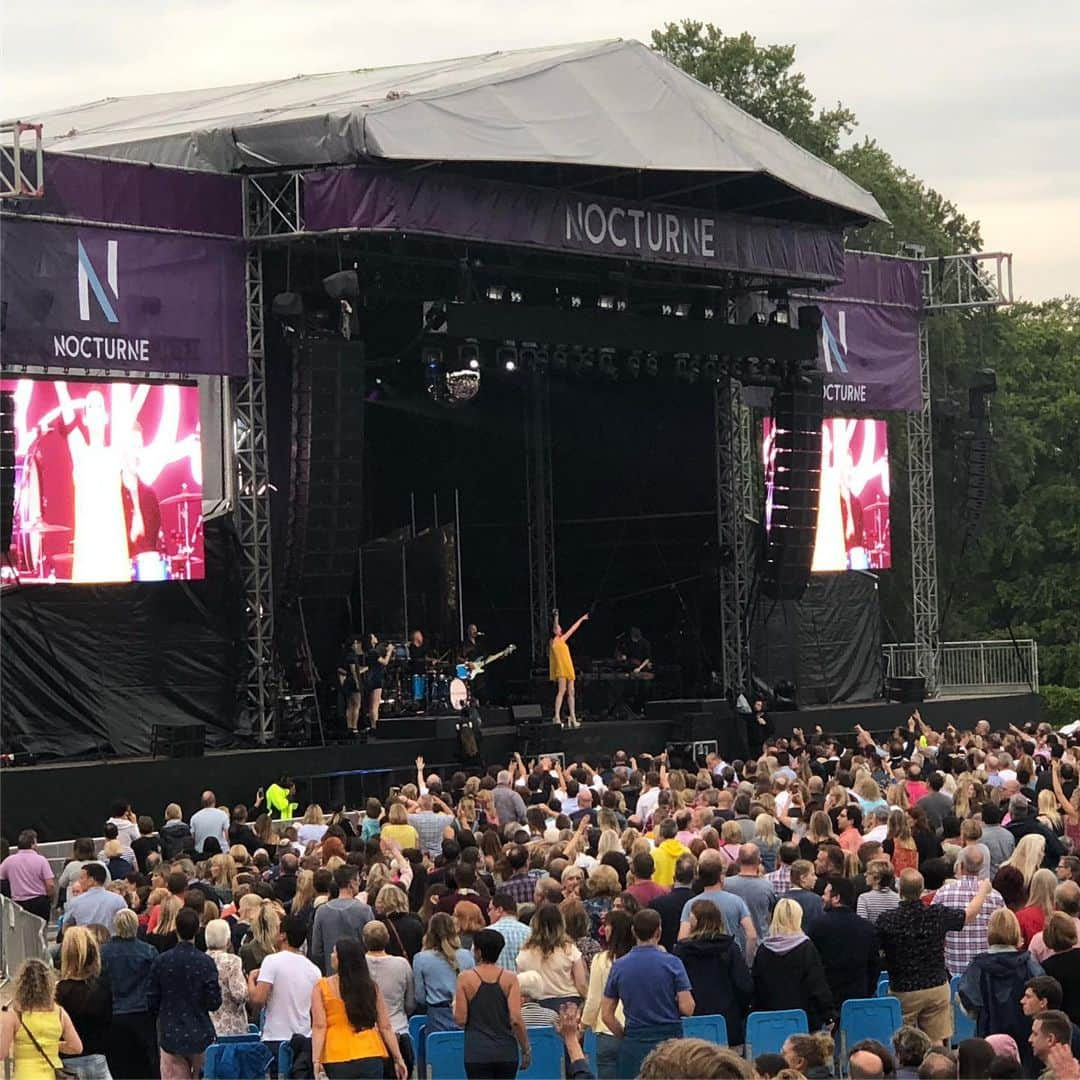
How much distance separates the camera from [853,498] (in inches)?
1164

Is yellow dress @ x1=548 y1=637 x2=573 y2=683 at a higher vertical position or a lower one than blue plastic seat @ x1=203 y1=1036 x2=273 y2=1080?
higher

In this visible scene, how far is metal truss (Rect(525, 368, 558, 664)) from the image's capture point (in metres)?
27.4

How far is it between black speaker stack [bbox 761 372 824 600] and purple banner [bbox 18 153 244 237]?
8258 millimetres

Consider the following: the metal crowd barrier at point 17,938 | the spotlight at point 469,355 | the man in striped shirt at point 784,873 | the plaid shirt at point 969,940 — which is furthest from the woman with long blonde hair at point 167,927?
the spotlight at point 469,355

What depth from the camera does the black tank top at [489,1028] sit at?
848cm

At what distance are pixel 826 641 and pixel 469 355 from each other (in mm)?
8846

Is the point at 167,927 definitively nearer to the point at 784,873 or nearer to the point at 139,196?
the point at 784,873

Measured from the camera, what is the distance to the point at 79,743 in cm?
2123

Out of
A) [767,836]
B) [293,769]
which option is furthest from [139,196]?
[767,836]

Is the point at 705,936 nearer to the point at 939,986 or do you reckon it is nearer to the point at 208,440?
the point at 939,986

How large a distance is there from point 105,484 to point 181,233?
2.75 meters

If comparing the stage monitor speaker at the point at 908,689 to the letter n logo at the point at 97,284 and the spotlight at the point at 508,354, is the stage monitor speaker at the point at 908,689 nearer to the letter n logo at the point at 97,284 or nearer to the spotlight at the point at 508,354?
the spotlight at the point at 508,354

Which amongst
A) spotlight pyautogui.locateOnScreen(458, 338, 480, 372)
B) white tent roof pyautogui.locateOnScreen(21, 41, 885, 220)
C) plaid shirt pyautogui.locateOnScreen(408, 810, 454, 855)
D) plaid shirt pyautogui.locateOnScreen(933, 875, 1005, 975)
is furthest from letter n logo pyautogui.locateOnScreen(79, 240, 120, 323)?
plaid shirt pyautogui.locateOnScreen(933, 875, 1005, 975)

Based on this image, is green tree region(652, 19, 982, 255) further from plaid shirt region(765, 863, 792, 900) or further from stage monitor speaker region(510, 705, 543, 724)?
plaid shirt region(765, 863, 792, 900)
